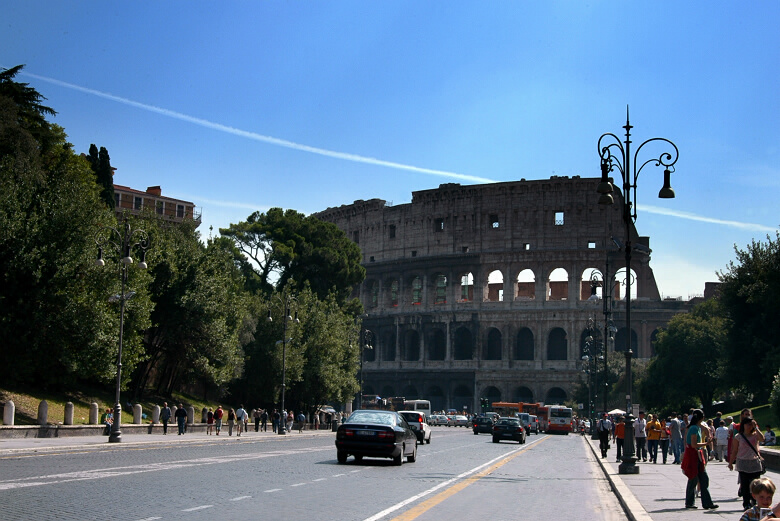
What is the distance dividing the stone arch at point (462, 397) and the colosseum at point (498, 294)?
122mm

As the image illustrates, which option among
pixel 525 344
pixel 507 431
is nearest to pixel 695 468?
pixel 507 431

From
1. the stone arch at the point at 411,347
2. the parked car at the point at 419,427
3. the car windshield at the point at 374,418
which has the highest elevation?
the stone arch at the point at 411,347

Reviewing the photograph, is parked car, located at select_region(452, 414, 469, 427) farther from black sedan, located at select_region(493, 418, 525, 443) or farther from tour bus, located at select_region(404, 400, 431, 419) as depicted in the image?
black sedan, located at select_region(493, 418, 525, 443)

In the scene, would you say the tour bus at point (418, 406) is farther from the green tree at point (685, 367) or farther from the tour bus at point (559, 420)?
the green tree at point (685, 367)

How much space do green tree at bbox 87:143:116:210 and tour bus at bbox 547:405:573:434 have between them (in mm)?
40253

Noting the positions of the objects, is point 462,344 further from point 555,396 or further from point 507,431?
point 507,431

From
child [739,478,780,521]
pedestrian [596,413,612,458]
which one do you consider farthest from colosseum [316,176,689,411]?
child [739,478,780,521]

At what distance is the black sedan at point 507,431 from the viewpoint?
150 feet

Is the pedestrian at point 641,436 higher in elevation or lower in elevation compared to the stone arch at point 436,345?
lower

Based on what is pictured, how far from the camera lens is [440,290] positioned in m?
106

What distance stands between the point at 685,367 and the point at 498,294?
1357 inches

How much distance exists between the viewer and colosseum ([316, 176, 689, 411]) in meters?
97.2

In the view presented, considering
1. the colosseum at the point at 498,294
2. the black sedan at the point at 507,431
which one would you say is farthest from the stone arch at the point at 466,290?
the black sedan at the point at 507,431

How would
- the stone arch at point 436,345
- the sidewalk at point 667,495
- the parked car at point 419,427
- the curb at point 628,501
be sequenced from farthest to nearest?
the stone arch at point 436,345 → the parked car at point 419,427 → the sidewalk at point 667,495 → the curb at point 628,501
